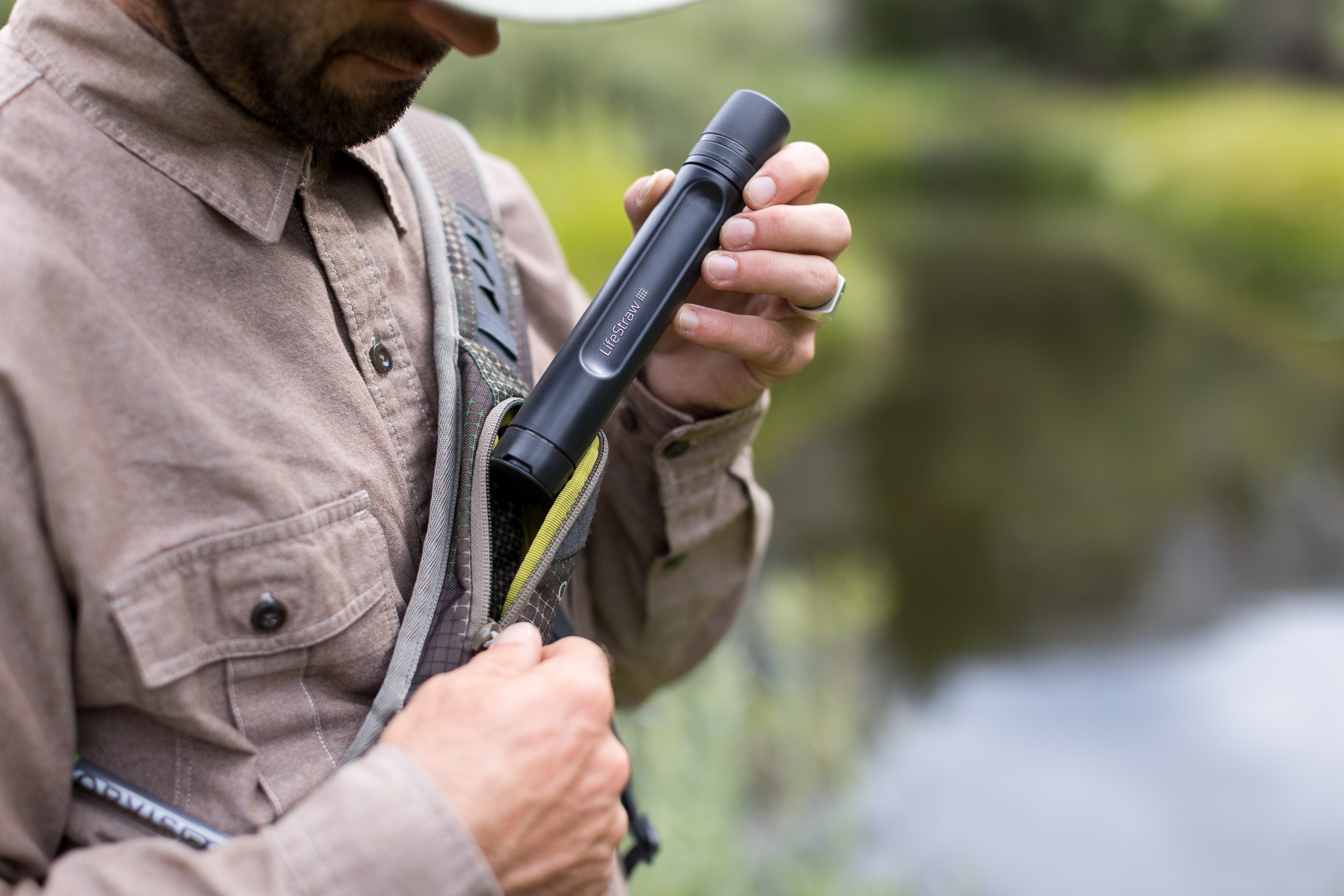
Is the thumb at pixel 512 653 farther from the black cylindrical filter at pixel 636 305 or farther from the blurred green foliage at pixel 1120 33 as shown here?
the blurred green foliage at pixel 1120 33

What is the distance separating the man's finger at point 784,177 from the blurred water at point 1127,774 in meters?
2.84

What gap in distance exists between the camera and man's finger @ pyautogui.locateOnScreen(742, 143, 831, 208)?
1.04 m

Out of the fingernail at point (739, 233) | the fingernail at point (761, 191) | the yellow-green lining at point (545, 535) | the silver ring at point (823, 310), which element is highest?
the fingernail at point (761, 191)

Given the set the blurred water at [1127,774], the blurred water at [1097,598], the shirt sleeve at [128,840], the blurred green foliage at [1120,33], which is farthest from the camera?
the blurred green foliage at [1120,33]

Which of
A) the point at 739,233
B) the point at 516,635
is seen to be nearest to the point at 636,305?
the point at 739,233

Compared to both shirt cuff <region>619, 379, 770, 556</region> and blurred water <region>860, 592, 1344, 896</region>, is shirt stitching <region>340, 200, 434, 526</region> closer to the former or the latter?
shirt cuff <region>619, 379, 770, 556</region>

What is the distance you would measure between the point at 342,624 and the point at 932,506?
231 inches

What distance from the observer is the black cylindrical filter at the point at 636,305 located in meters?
0.96

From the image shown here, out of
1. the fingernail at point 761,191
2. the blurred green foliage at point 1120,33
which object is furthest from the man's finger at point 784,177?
the blurred green foliage at point 1120,33

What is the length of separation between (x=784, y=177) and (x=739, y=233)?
2.9 inches

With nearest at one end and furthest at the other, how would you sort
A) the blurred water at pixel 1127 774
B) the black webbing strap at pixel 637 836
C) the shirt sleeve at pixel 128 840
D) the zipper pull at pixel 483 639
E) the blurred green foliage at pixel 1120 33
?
the shirt sleeve at pixel 128 840
the zipper pull at pixel 483 639
the black webbing strap at pixel 637 836
the blurred water at pixel 1127 774
the blurred green foliage at pixel 1120 33

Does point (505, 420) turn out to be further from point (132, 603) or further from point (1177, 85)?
point (1177, 85)

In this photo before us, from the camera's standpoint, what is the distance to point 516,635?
91 centimetres

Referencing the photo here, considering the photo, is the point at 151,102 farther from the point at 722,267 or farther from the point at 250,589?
the point at 722,267
